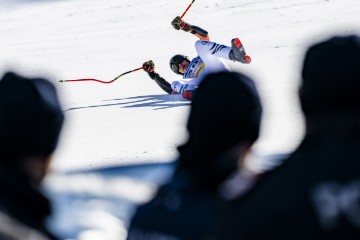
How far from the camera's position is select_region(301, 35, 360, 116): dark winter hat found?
1954 millimetres

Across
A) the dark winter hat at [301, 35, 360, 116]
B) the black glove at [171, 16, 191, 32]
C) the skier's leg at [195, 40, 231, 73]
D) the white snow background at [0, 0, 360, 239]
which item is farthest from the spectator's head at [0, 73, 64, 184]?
the black glove at [171, 16, 191, 32]

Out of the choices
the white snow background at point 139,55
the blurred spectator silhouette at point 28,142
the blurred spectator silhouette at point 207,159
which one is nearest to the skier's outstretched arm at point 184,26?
the white snow background at point 139,55

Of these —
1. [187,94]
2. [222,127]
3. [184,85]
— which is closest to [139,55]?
[184,85]

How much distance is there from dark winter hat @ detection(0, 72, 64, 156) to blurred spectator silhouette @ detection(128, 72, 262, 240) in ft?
1.07

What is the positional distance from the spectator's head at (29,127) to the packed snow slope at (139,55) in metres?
1.49

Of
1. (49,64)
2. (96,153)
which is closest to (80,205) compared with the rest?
(96,153)

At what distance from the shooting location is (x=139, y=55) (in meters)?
15.4

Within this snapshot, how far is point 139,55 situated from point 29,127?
13220 millimetres

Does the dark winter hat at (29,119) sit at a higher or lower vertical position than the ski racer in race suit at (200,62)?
higher

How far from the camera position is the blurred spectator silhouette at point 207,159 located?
215 centimetres

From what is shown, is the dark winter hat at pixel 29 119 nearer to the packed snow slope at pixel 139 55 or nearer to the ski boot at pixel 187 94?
the packed snow slope at pixel 139 55

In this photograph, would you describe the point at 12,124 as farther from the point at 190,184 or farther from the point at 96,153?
the point at 96,153

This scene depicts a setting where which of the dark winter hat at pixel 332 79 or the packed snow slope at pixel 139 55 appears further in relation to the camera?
the packed snow slope at pixel 139 55

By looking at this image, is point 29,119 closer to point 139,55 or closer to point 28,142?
point 28,142
